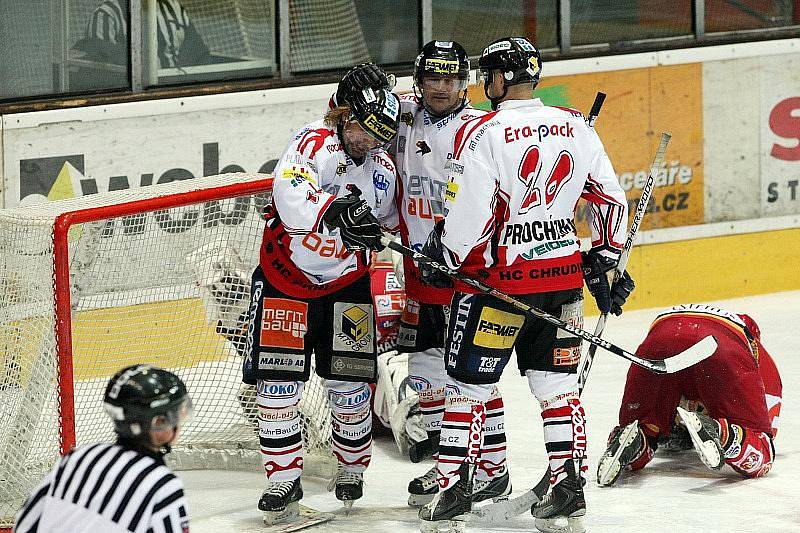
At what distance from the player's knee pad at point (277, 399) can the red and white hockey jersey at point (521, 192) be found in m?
0.56

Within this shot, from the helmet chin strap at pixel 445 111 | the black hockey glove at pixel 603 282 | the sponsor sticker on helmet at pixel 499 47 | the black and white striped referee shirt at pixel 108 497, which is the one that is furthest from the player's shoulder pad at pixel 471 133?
the black and white striped referee shirt at pixel 108 497

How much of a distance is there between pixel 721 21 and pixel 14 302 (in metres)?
4.17

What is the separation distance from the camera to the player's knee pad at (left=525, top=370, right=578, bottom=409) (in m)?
3.82

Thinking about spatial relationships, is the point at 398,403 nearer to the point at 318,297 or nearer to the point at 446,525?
the point at 318,297

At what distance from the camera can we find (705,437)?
4.20m

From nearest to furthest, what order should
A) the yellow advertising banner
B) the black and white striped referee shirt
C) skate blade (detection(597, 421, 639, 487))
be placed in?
1. the black and white striped referee shirt
2. skate blade (detection(597, 421, 639, 487))
3. the yellow advertising banner

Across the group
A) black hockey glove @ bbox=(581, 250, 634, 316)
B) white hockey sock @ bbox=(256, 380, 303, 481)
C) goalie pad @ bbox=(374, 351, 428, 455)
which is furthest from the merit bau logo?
black hockey glove @ bbox=(581, 250, 634, 316)

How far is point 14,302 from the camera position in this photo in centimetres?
404

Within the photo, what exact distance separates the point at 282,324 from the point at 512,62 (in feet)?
2.92

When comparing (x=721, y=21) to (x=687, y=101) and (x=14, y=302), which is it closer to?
(x=687, y=101)

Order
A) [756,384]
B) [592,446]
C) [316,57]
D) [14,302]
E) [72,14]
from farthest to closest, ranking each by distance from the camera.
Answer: [316,57], [72,14], [592,446], [756,384], [14,302]

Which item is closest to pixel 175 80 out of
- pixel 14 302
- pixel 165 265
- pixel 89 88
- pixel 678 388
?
pixel 89 88

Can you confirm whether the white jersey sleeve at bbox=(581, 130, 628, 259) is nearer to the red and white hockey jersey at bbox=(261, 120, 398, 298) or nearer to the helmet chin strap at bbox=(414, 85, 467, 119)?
the helmet chin strap at bbox=(414, 85, 467, 119)

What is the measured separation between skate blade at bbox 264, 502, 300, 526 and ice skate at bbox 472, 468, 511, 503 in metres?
0.48
